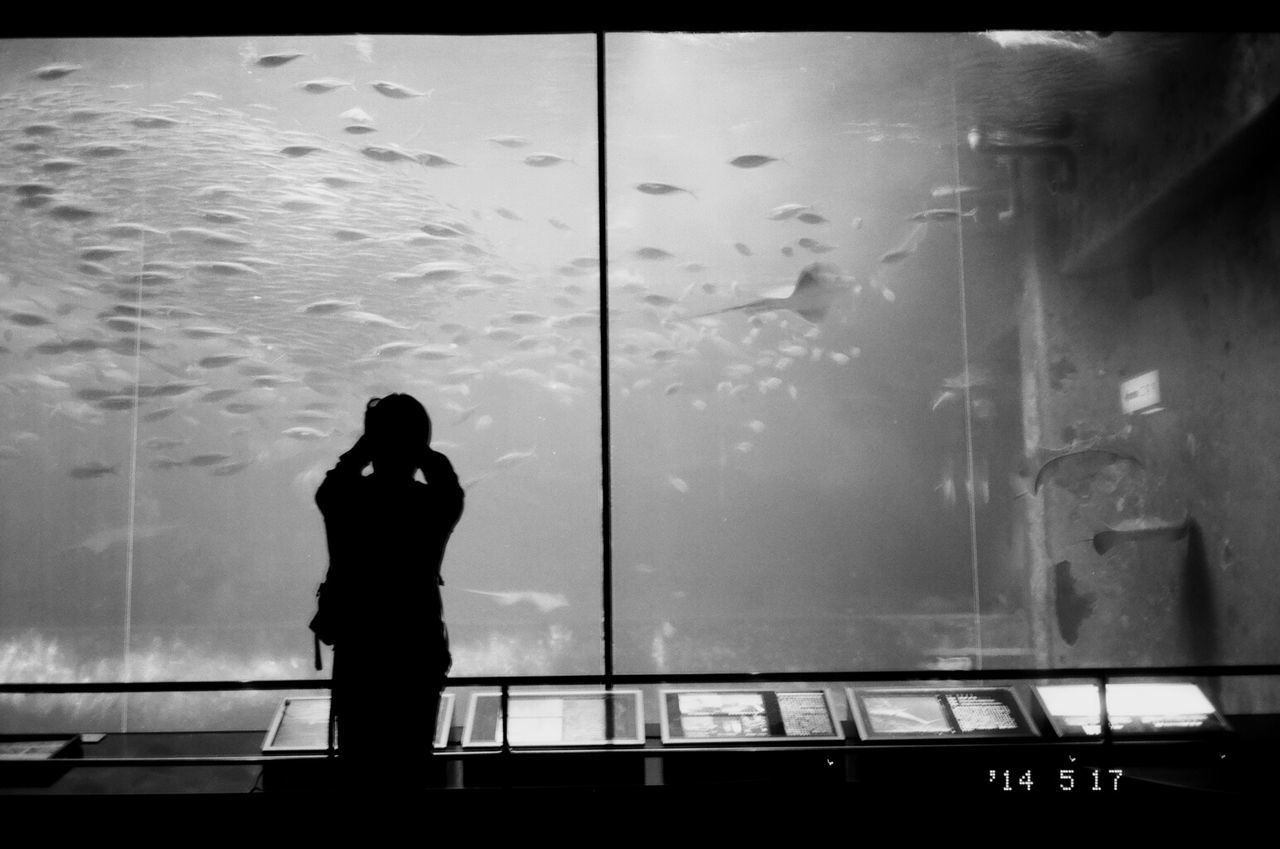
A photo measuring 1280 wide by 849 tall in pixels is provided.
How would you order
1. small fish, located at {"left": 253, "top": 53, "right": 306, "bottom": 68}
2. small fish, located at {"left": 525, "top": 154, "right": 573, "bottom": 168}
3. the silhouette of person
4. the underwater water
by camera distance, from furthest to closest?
the underwater water → small fish, located at {"left": 525, "top": 154, "right": 573, "bottom": 168} → small fish, located at {"left": 253, "top": 53, "right": 306, "bottom": 68} → the silhouette of person

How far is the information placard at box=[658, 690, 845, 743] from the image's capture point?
2938 millimetres

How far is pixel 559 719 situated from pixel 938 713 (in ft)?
4.49

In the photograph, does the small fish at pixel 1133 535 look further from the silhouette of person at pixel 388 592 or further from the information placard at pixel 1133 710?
the silhouette of person at pixel 388 592

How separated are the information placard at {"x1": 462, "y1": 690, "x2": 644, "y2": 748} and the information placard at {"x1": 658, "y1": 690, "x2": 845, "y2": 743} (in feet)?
0.45

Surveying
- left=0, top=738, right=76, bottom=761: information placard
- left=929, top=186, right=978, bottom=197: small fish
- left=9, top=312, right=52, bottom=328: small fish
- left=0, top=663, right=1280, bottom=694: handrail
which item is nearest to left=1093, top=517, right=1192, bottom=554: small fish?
left=0, top=663, right=1280, bottom=694: handrail

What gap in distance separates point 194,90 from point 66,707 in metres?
7.68

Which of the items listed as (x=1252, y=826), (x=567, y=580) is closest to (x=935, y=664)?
(x=1252, y=826)

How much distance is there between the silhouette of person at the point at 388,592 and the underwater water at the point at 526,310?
5.70ft

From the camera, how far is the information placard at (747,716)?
116 inches

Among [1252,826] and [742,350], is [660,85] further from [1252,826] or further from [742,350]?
[1252,826]

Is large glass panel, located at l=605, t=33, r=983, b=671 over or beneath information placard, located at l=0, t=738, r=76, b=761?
over

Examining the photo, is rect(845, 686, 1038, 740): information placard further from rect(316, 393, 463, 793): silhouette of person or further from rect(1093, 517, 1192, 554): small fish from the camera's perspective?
rect(1093, 517, 1192, 554): small fish

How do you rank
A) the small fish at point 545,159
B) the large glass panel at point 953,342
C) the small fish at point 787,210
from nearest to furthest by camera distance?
the large glass panel at point 953,342 → the small fish at point 545,159 → the small fish at point 787,210

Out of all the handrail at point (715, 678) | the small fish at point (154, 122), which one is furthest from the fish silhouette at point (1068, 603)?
the small fish at point (154, 122)
